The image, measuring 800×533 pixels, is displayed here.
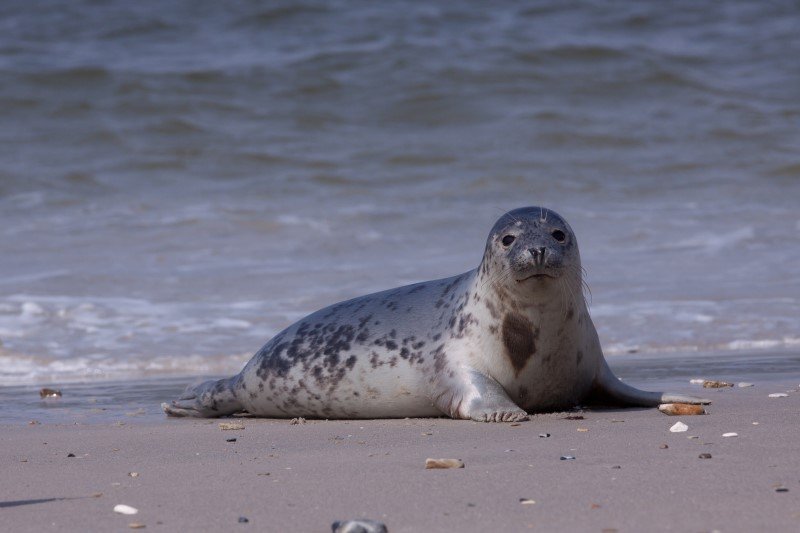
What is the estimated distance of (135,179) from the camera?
13.8 meters

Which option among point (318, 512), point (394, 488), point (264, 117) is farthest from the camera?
point (264, 117)

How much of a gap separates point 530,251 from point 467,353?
0.50 meters

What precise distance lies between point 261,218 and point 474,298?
24.6 ft

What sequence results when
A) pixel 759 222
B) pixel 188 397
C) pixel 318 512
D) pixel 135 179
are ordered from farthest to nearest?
pixel 135 179 < pixel 759 222 < pixel 188 397 < pixel 318 512

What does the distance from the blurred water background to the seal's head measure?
237 cm

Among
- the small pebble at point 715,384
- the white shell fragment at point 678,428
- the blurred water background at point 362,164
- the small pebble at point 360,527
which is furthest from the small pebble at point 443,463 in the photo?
the blurred water background at point 362,164

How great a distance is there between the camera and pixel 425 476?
9.80 feet

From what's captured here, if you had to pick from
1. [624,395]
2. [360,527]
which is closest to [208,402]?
[624,395]

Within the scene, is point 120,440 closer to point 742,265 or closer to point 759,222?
point 742,265

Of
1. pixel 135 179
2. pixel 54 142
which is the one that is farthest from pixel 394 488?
pixel 54 142

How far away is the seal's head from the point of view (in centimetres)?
418

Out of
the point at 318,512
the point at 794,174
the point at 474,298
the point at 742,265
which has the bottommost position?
the point at 318,512

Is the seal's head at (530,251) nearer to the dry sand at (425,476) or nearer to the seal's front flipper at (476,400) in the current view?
the seal's front flipper at (476,400)

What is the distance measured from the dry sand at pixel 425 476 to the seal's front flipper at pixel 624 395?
10cm
